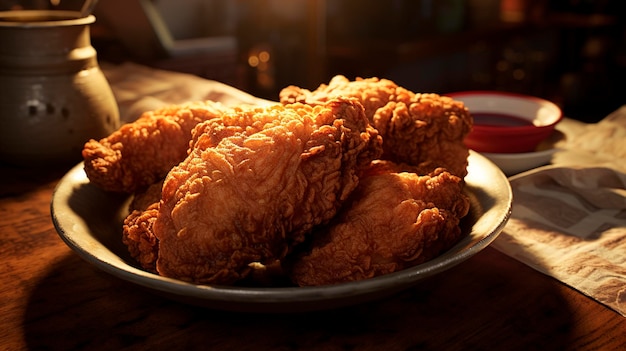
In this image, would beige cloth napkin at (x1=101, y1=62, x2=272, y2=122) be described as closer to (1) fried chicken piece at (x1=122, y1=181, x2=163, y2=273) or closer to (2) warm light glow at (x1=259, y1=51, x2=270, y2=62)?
(1) fried chicken piece at (x1=122, y1=181, x2=163, y2=273)

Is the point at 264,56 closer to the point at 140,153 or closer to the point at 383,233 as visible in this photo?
the point at 140,153

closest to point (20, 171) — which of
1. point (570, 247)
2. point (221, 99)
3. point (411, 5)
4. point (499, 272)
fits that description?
point (221, 99)

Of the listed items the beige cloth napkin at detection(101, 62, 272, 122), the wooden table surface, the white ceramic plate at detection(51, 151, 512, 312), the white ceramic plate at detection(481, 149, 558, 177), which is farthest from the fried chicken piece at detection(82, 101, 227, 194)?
the white ceramic plate at detection(481, 149, 558, 177)

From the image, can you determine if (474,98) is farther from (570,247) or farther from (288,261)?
(288,261)

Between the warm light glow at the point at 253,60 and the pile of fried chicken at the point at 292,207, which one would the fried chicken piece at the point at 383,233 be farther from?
the warm light glow at the point at 253,60

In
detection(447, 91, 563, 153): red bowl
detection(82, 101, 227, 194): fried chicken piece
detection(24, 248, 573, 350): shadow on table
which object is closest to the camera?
detection(24, 248, 573, 350): shadow on table

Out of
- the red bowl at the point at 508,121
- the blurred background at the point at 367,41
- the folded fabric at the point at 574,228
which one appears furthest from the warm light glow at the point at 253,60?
the folded fabric at the point at 574,228

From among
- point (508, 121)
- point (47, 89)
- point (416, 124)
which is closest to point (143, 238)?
point (416, 124)
